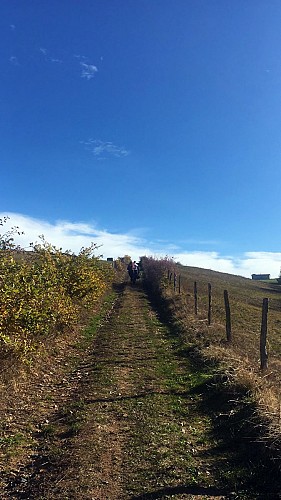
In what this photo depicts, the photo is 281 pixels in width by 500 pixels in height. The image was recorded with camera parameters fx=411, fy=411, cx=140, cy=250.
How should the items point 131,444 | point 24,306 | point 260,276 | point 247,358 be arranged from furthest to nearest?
point 260,276, point 247,358, point 24,306, point 131,444

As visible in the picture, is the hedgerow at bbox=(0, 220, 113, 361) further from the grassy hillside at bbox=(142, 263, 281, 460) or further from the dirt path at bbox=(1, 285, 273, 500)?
the grassy hillside at bbox=(142, 263, 281, 460)

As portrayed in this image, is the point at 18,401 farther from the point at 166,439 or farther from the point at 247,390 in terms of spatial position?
the point at 247,390

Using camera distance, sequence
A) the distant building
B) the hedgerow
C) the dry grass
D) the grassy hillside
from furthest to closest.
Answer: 1. the distant building
2. the hedgerow
3. the grassy hillside
4. the dry grass

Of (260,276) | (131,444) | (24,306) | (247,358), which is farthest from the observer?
(260,276)

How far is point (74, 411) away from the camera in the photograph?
24.5 ft

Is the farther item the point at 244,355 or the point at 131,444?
the point at 244,355

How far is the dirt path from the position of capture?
4.90 meters

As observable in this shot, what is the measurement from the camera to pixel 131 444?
6105 mm

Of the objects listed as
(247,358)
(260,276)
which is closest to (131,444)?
(247,358)

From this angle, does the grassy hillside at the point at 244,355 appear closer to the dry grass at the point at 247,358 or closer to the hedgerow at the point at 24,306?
the dry grass at the point at 247,358

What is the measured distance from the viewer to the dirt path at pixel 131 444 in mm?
4898

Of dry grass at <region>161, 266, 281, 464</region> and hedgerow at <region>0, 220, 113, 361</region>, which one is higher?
hedgerow at <region>0, 220, 113, 361</region>

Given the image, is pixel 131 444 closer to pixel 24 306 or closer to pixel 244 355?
pixel 24 306

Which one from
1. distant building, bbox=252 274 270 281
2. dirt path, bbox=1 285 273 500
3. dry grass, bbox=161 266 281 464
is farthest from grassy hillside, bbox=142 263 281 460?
distant building, bbox=252 274 270 281
